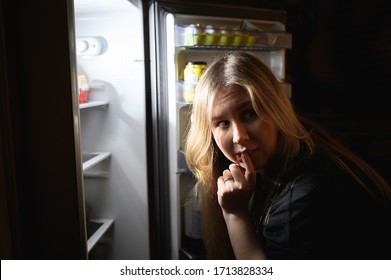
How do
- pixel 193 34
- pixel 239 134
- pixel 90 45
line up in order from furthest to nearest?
pixel 90 45, pixel 193 34, pixel 239 134

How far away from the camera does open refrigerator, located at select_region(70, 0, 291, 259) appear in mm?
1724

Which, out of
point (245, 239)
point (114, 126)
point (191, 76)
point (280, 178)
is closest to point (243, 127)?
point (280, 178)

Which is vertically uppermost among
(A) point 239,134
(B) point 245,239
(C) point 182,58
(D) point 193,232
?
(C) point 182,58

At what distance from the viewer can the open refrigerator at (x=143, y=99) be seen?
1724 millimetres

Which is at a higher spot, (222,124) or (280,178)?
(222,124)

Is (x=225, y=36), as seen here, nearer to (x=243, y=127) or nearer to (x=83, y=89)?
(x=83, y=89)

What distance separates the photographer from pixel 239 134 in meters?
0.94

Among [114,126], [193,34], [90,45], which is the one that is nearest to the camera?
[193,34]

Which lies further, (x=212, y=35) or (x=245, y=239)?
(x=212, y=35)

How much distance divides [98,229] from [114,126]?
1.84 ft

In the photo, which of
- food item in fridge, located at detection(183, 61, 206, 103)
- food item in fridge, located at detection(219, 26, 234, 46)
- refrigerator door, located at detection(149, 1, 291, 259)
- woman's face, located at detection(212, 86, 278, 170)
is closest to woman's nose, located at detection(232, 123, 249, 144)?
woman's face, located at detection(212, 86, 278, 170)

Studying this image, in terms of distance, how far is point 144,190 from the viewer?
1.93m

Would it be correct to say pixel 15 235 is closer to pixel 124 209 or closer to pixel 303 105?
pixel 124 209
